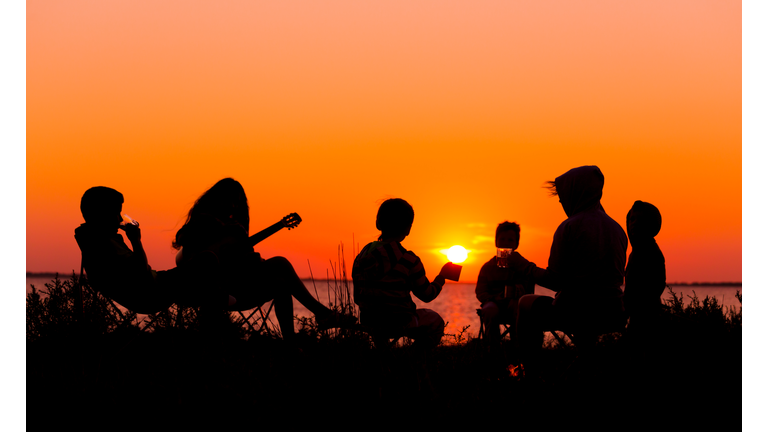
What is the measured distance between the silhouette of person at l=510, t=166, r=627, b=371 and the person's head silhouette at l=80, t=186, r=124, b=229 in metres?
2.60

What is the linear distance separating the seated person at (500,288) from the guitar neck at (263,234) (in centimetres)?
202

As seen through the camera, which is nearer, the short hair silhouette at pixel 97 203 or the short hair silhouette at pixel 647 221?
the short hair silhouette at pixel 97 203

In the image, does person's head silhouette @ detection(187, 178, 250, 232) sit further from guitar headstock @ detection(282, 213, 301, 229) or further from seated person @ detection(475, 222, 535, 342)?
seated person @ detection(475, 222, 535, 342)

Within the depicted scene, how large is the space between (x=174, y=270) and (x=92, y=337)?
1.70 metres

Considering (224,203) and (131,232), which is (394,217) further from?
(131,232)

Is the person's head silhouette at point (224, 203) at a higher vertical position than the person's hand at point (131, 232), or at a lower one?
higher

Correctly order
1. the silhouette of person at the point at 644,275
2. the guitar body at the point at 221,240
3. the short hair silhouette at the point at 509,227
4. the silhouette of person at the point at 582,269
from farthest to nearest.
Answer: the short hair silhouette at the point at 509,227 < the guitar body at the point at 221,240 < the silhouette of person at the point at 644,275 < the silhouette of person at the point at 582,269

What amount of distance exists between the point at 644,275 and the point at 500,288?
157 cm

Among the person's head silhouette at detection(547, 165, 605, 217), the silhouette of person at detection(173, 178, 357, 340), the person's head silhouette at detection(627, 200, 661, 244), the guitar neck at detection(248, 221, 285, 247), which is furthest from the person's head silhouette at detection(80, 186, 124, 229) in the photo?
the person's head silhouette at detection(627, 200, 661, 244)

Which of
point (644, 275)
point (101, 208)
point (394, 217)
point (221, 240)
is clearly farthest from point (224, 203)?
point (644, 275)

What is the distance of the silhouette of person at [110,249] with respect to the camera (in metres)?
3.80

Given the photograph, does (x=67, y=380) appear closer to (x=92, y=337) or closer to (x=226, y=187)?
(x=226, y=187)

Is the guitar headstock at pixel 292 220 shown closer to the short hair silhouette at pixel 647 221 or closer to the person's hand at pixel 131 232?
the person's hand at pixel 131 232

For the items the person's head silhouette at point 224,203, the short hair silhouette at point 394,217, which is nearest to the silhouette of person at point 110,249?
the person's head silhouette at point 224,203
